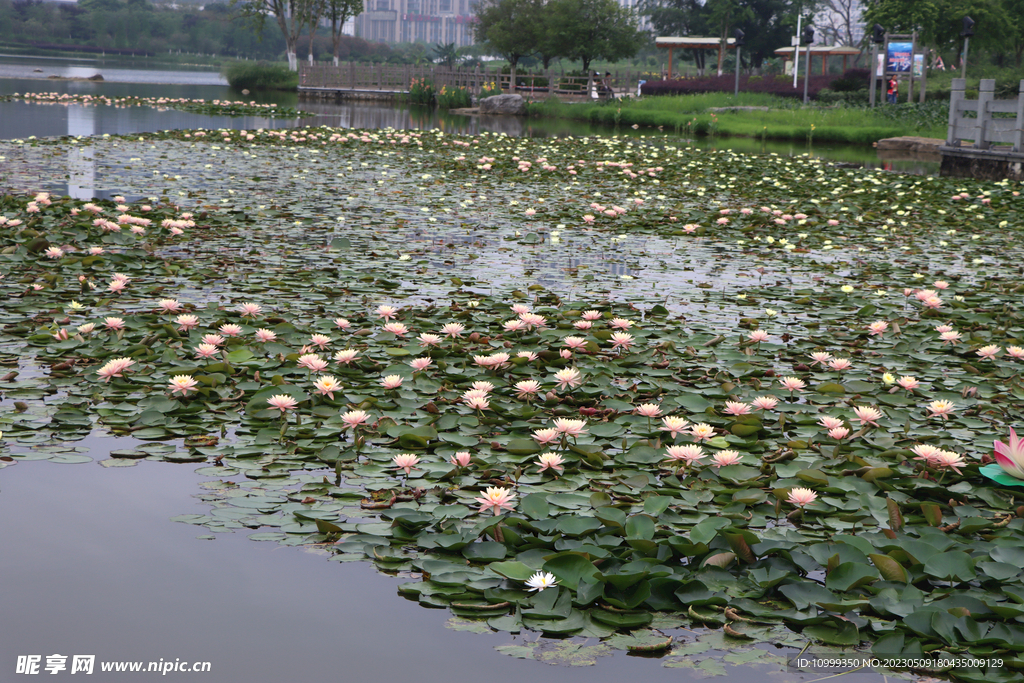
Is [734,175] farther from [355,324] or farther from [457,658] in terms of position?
[457,658]

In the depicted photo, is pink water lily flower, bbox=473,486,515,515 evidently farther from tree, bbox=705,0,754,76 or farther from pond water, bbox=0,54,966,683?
tree, bbox=705,0,754,76

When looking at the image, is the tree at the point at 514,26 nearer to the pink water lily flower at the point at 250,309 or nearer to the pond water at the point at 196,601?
the pink water lily flower at the point at 250,309

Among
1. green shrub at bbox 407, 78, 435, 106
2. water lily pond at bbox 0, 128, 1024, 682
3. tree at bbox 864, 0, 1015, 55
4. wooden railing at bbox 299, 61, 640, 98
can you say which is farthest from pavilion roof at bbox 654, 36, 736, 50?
water lily pond at bbox 0, 128, 1024, 682

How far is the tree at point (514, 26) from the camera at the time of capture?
36.5m

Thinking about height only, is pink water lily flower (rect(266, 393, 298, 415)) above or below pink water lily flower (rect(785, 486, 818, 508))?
above

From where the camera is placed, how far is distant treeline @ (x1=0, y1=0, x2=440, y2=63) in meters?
82.4

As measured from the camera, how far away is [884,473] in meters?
2.44

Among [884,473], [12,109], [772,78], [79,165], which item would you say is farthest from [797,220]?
[772,78]

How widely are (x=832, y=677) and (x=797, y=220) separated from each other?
6.48 meters

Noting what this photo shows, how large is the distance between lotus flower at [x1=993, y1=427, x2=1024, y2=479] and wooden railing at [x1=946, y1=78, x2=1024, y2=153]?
1150 centimetres

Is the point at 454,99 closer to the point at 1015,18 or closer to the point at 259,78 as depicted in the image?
the point at 259,78

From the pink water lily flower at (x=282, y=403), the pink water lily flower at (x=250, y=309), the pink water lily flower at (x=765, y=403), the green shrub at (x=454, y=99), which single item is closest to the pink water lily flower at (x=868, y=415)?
the pink water lily flower at (x=765, y=403)

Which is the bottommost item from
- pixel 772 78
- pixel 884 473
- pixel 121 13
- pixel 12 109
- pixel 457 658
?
pixel 457 658

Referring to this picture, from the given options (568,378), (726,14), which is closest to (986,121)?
(568,378)
